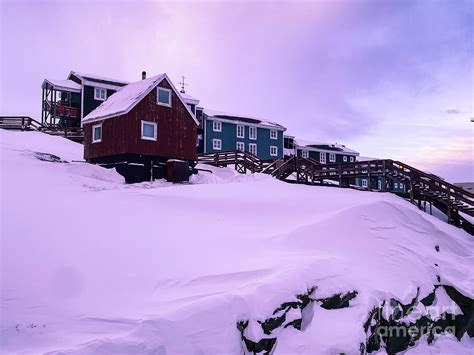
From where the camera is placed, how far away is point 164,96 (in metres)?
28.7

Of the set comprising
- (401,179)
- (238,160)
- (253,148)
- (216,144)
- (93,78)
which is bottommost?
(401,179)

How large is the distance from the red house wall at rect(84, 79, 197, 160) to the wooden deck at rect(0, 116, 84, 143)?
9.38m

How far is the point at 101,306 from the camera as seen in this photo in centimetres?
698

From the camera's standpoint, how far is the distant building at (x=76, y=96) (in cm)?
4091

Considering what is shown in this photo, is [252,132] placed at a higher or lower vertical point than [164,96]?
higher

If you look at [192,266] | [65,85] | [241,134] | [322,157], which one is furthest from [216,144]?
[192,266]

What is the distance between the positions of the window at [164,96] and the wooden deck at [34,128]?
46.6ft

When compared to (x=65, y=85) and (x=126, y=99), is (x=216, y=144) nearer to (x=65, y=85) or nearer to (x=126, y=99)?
(x=65, y=85)

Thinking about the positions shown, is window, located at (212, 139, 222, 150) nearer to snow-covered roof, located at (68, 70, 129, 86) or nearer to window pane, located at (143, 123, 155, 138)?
snow-covered roof, located at (68, 70, 129, 86)

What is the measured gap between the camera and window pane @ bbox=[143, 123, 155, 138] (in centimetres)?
2747

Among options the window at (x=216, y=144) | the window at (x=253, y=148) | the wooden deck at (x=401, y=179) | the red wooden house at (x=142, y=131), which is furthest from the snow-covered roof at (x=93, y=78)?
the wooden deck at (x=401, y=179)

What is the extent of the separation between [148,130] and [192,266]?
20.2 meters

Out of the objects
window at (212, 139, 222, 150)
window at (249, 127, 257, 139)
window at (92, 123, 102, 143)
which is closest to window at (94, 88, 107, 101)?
window at (212, 139, 222, 150)

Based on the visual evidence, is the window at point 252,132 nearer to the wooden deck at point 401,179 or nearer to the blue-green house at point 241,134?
the blue-green house at point 241,134
